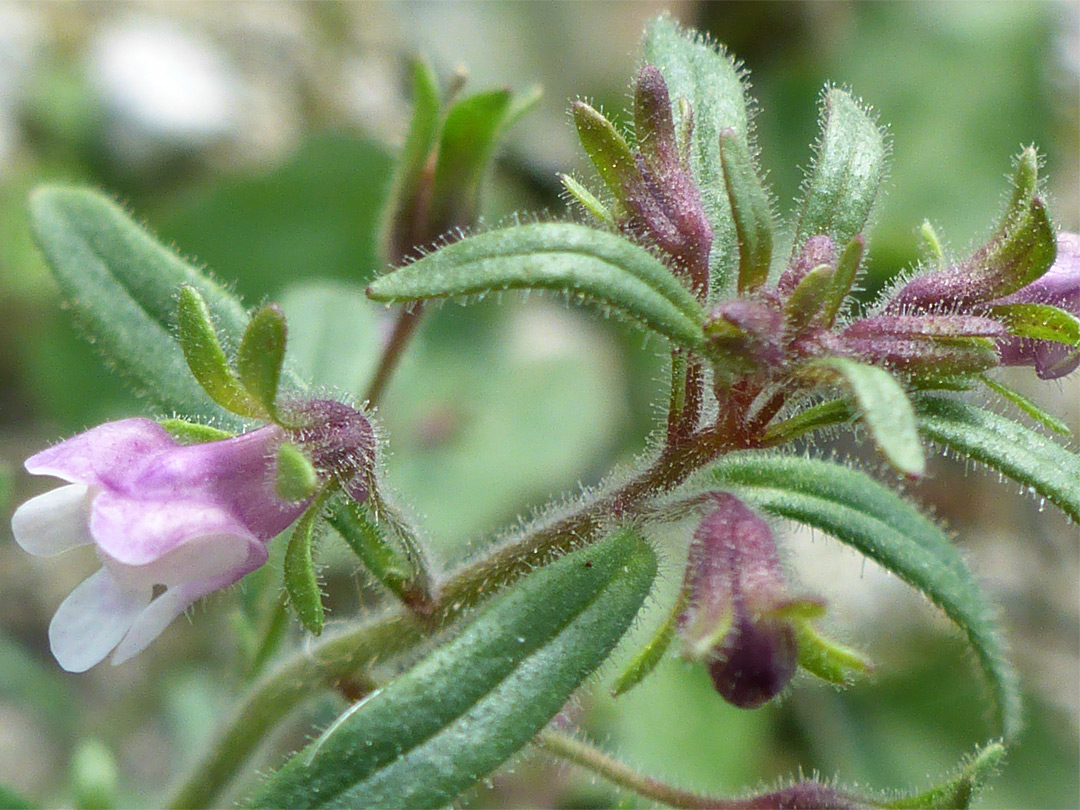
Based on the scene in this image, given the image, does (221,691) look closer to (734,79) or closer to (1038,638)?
(734,79)

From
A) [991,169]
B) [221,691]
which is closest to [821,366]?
[221,691]

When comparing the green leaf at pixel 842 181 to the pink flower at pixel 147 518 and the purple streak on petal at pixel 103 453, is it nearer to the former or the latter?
the pink flower at pixel 147 518

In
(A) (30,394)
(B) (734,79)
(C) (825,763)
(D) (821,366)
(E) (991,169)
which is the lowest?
(C) (825,763)

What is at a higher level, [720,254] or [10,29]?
[720,254]

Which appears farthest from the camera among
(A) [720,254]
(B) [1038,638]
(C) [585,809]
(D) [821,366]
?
(B) [1038,638]

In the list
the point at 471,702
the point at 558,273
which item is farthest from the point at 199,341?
the point at 471,702

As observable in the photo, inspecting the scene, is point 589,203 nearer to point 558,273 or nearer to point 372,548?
point 558,273

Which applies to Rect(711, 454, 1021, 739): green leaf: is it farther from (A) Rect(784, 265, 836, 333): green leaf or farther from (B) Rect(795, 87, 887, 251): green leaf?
(B) Rect(795, 87, 887, 251): green leaf

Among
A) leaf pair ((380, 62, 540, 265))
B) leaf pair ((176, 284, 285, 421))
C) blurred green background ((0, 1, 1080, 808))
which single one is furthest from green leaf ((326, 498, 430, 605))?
blurred green background ((0, 1, 1080, 808))
